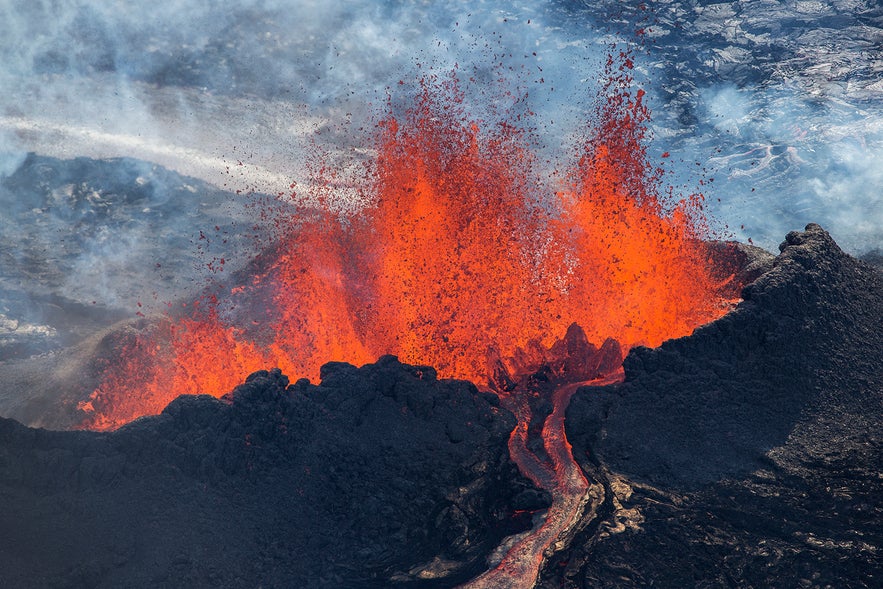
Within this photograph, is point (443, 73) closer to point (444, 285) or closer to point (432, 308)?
point (444, 285)

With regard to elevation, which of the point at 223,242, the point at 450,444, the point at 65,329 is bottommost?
the point at 450,444

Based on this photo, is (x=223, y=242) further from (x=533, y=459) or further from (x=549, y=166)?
(x=533, y=459)

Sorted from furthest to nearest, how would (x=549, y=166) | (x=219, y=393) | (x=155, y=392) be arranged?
1. (x=549, y=166)
2. (x=155, y=392)
3. (x=219, y=393)

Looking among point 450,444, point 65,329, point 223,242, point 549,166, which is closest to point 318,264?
point 223,242

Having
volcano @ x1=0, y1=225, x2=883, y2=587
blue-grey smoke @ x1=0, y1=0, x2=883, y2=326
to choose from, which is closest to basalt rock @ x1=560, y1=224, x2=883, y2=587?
volcano @ x1=0, y1=225, x2=883, y2=587

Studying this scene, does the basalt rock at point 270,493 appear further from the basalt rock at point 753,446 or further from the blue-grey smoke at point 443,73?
the blue-grey smoke at point 443,73

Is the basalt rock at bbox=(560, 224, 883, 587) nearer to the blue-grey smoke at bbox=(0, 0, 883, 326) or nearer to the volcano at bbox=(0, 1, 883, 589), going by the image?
the volcano at bbox=(0, 1, 883, 589)
